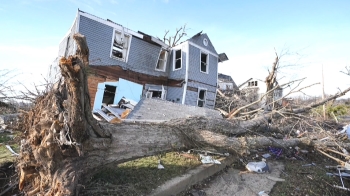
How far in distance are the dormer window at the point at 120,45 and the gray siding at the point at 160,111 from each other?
13.8 feet

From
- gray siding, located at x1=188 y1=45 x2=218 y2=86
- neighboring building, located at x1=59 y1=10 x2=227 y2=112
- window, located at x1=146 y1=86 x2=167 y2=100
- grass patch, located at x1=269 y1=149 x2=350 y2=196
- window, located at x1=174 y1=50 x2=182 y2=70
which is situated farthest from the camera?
window, located at x1=174 y1=50 x2=182 y2=70

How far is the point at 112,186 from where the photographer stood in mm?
2615

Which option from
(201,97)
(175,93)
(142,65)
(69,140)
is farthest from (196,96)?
(69,140)

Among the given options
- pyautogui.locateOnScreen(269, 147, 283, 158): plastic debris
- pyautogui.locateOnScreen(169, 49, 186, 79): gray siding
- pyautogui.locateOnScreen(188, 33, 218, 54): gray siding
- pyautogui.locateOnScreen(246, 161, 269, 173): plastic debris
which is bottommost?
pyautogui.locateOnScreen(246, 161, 269, 173): plastic debris

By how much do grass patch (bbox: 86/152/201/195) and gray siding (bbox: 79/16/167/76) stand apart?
556cm

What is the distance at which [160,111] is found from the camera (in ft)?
22.6

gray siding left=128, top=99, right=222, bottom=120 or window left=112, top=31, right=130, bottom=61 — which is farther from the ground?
window left=112, top=31, right=130, bottom=61

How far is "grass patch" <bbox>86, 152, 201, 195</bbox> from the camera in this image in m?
2.62

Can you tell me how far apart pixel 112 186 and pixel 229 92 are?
1474cm

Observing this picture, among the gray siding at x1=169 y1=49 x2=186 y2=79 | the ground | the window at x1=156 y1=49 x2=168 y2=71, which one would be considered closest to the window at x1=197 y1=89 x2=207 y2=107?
the gray siding at x1=169 y1=49 x2=186 y2=79

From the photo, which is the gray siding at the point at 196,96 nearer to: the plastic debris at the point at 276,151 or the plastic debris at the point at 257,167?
the plastic debris at the point at 276,151

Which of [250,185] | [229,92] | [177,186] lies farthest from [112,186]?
[229,92]

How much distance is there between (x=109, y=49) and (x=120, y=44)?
2.56ft

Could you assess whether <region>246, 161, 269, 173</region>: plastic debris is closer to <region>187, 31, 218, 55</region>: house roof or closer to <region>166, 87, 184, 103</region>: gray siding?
<region>166, 87, 184, 103</region>: gray siding
